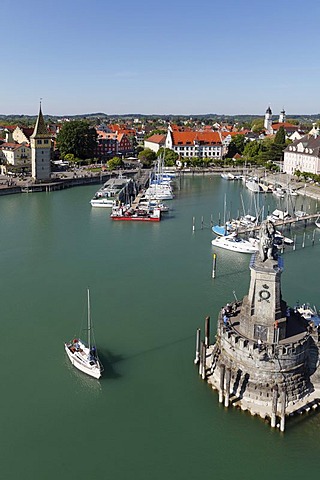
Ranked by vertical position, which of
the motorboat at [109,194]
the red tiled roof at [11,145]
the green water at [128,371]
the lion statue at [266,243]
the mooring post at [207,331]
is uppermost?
the red tiled roof at [11,145]

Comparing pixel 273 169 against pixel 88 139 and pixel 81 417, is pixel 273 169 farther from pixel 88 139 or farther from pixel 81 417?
pixel 81 417

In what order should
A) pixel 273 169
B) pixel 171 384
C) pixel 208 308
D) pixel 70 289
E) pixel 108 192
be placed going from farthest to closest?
pixel 273 169, pixel 108 192, pixel 70 289, pixel 208 308, pixel 171 384

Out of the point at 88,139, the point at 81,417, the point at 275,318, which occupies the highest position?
the point at 88,139

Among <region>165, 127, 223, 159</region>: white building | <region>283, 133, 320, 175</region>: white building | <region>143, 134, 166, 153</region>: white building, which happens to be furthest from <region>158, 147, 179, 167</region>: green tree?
<region>283, 133, 320, 175</region>: white building

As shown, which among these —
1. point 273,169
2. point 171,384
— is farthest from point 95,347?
point 273,169

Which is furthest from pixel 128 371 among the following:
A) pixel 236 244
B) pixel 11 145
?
pixel 11 145

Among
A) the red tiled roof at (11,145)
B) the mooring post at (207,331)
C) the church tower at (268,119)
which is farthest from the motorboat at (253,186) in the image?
the church tower at (268,119)

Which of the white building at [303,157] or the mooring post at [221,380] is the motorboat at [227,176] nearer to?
the white building at [303,157]
